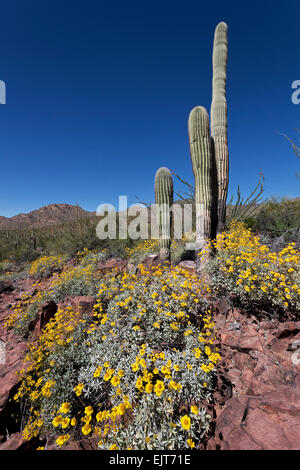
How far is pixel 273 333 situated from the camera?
2.05 m

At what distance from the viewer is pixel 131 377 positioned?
1795 millimetres

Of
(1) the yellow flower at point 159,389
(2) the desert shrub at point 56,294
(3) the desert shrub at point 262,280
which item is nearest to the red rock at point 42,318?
(2) the desert shrub at point 56,294

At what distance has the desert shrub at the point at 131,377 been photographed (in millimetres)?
1396

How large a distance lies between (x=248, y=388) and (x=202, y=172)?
367 centimetres

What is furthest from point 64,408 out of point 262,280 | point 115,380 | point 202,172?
point 202,172

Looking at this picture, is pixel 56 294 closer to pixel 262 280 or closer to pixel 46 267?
pixel 46 267

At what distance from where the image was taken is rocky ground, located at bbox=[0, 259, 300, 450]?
1.26 meters

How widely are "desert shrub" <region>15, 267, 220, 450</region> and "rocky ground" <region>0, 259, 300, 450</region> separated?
12 centimetres

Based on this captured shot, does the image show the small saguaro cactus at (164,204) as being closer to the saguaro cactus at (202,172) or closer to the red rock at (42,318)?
the saguaro cactus at (202,172)

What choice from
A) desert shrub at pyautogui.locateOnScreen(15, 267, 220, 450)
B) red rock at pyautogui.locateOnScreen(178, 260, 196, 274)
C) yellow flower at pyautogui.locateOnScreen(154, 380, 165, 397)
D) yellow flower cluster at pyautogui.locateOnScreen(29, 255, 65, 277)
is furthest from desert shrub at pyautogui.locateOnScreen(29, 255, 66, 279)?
yellow flower at pyautogui.locateOnScreen(154, 380, 165, 397)

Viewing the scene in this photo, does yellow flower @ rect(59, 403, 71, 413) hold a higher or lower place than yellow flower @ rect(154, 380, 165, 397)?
lower

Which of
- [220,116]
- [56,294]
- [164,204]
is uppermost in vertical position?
[220,116]

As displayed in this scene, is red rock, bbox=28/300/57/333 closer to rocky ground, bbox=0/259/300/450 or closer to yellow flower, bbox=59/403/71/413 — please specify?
rocky ground, bbox=0/259/300/450

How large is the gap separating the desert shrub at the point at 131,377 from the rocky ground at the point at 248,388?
4.9 inches
